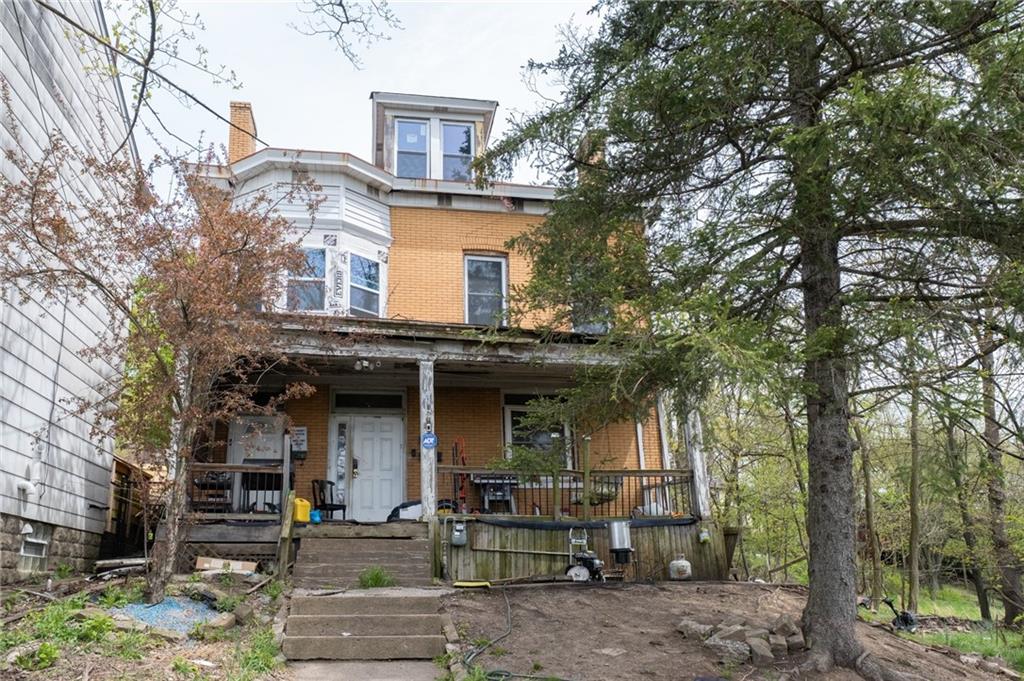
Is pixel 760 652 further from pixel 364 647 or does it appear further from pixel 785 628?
pixel 364 647

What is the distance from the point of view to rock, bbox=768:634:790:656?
24.5 ft

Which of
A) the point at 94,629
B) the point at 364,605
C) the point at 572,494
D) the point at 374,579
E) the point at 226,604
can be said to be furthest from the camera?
the point at 572,494

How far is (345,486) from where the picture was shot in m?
13.4

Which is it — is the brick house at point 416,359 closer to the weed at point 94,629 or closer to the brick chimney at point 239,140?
the brick chimney at point 239,140

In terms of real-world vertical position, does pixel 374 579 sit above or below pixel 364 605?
above

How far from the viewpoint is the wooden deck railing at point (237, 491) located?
10.9 metres

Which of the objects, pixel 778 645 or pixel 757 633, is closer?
pixel 778 645

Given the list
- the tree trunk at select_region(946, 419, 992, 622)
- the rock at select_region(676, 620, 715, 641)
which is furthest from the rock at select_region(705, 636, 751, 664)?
the tree trunk at select_region(946, 419, 992, 622)

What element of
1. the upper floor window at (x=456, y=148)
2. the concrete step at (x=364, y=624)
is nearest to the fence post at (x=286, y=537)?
the concrete step at (x=364, y=624)

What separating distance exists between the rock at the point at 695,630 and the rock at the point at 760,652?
0.52m

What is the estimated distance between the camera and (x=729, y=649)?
743 centimetres

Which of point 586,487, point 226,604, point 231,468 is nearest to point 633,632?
point 586,487

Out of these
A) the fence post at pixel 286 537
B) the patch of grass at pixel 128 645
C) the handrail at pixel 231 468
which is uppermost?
the handrail at pixel 231 468

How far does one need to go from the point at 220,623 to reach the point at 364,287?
7702mm
